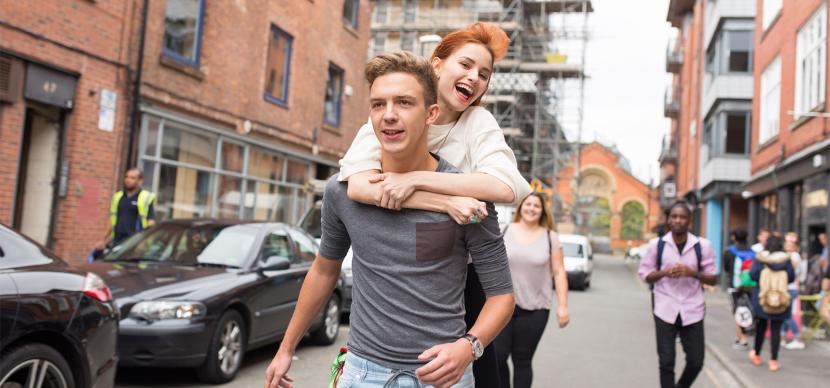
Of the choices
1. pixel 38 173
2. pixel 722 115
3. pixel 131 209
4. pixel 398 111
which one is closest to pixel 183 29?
pixel 38 173

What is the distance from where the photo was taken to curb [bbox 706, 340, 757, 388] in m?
8.14

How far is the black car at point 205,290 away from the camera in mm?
6105

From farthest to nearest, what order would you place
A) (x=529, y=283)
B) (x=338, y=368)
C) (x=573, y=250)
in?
(x=573, y=250) → (x=529, y=283) → (x=338, y=368)

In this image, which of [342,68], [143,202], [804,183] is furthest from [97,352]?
Answer: [342,68]

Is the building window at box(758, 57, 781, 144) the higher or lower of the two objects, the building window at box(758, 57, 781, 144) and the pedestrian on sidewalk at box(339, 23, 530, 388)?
the higher

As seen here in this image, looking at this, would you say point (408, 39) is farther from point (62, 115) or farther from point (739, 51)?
point (62, 115)

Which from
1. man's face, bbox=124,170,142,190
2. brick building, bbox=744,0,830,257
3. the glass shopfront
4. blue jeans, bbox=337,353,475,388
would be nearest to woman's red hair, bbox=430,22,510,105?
blue jeans, bbox=337,353,475,388

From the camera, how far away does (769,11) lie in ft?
64.0

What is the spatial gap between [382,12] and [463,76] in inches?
1915

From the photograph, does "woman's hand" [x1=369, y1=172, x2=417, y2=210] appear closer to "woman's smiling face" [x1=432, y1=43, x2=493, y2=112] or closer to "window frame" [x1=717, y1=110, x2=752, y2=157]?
"woman's smiling face" [x1=432, y1=43, x2=493, y2=112]

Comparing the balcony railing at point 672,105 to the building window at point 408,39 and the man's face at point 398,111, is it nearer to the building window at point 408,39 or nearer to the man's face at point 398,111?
the building window at point 408,39

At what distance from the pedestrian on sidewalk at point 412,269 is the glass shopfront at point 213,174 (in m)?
12.1

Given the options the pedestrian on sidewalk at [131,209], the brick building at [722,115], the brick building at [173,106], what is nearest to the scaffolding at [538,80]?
the brick building at [722,115]

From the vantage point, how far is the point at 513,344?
217 inches
